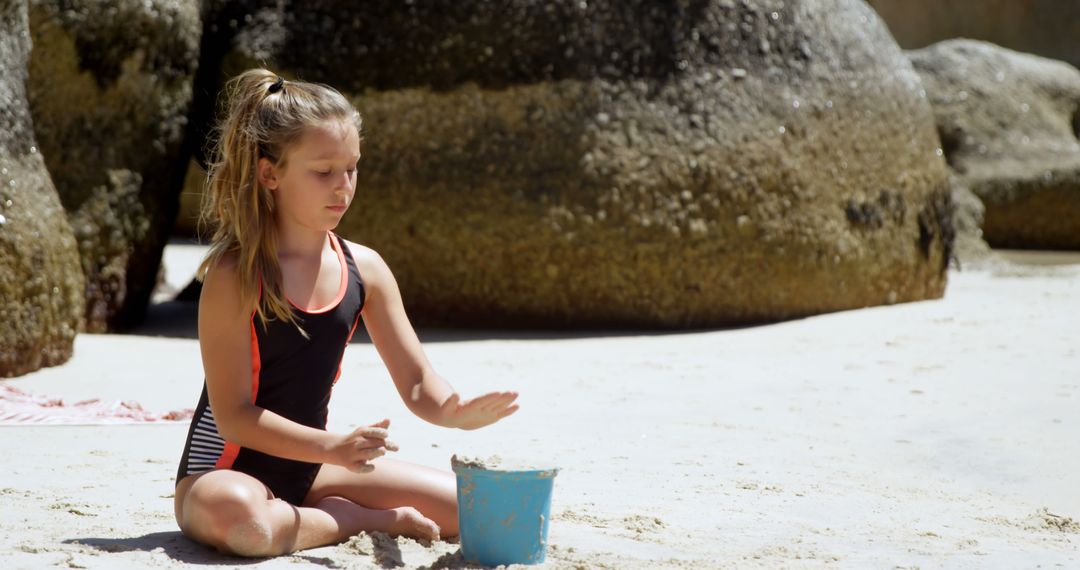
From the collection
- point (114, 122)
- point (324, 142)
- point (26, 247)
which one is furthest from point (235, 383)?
point (114, 122)

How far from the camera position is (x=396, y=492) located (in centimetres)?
263

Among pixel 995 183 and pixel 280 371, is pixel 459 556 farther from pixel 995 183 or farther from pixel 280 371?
pixel 995 183

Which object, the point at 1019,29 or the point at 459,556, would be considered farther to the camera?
the point at 1019,29

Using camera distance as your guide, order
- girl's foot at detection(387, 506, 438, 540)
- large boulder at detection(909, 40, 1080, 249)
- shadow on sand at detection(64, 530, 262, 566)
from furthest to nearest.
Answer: large boulder at detection(909, 40, 1080, 249) → girl's foot at detection(387, 506, 438, 540) → shadow on sand at detection(64, 530, 262, 566)

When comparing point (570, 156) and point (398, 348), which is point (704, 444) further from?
point (570, 156)

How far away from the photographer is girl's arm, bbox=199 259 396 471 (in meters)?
2.35

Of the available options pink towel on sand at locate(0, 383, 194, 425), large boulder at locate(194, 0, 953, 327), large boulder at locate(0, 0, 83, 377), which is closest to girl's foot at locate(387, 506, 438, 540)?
pink towel on sand at locate(0, 383, 194, 425)

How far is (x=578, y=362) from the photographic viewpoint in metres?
4.97

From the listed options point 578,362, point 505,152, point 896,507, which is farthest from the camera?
point 505,152

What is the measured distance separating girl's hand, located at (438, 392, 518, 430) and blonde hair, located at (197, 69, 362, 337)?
31cm

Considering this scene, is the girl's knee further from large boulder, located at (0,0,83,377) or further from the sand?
large boulder, located at (0,0,83,377)

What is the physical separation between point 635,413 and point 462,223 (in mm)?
2013

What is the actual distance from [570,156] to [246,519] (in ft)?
11.7

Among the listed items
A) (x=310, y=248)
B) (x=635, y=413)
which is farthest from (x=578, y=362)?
(x=310, y=248)
